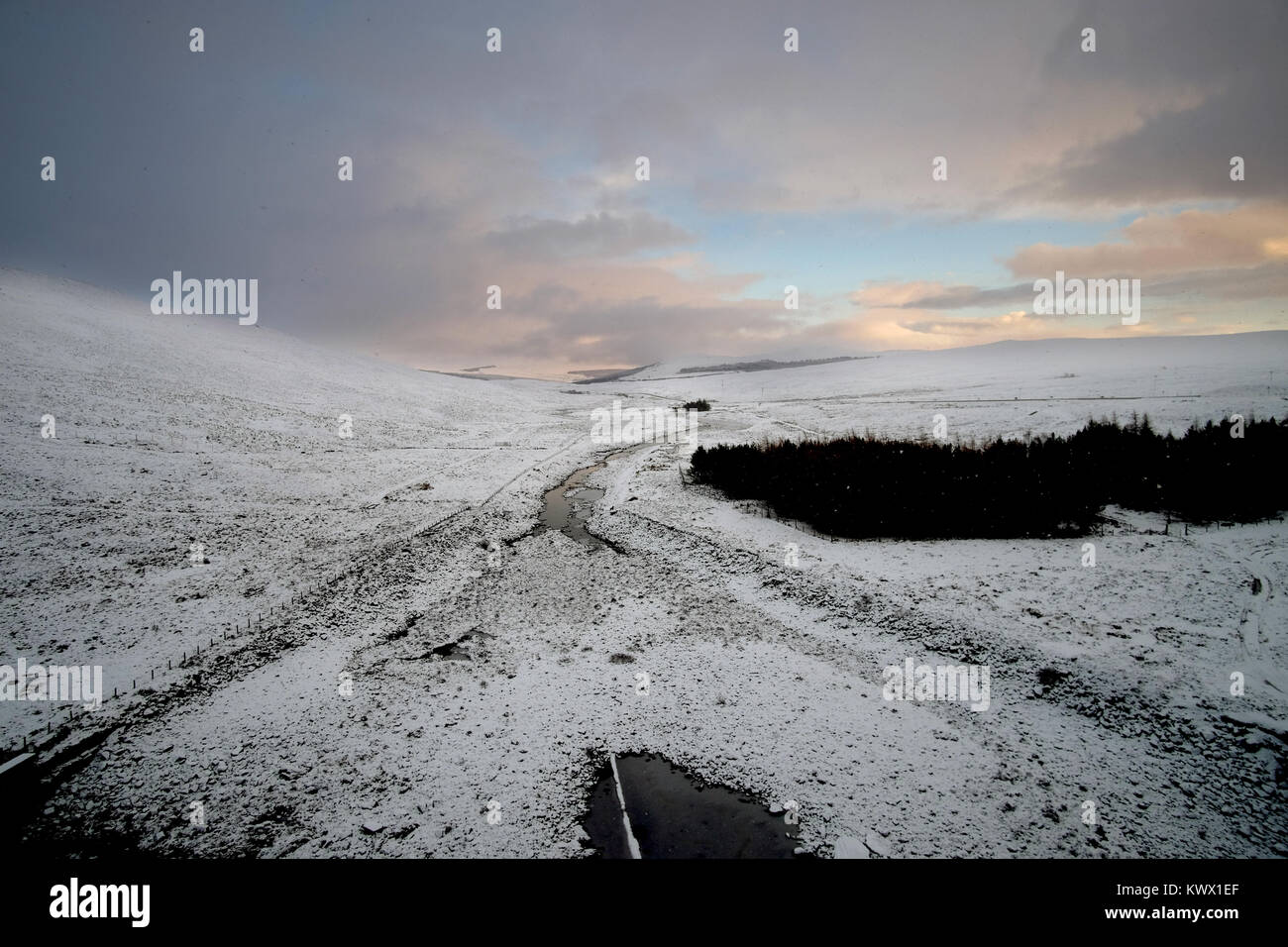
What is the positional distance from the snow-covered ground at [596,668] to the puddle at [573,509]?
1.12ft

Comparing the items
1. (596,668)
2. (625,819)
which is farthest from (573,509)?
(625,819)

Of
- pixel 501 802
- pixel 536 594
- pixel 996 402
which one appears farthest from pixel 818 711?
pixel 996 402

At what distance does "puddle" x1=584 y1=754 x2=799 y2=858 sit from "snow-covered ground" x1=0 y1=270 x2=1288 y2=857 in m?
0.16

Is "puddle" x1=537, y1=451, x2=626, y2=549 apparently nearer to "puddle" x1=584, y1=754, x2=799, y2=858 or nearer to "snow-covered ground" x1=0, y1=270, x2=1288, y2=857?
"snow-covered ground" x1=0, y1=270, x2=1288, y2=857

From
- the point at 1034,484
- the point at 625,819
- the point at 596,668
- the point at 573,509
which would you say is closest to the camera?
the point at 625,819

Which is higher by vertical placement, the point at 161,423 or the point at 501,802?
the point at 161,423

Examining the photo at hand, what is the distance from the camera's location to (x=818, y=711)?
14.2 ft

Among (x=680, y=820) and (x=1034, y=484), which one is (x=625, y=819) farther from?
(x=1034, y=484)

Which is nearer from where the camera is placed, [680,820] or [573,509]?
[680,820]

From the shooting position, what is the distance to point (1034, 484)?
27.7ft

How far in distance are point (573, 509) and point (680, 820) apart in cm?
818

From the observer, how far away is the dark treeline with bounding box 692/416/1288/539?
306 inches
